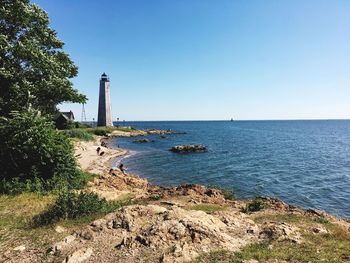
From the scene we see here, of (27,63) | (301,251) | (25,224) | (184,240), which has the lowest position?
(25,224)

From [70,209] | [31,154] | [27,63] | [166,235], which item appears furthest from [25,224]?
[27,63]

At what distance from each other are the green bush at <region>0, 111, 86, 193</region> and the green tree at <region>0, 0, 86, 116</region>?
6.35 feet

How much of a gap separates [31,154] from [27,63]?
21.8 feet

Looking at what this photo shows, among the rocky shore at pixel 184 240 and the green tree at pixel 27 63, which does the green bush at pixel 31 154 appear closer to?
the green tree at pixel 27 63

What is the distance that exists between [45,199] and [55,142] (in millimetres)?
4699

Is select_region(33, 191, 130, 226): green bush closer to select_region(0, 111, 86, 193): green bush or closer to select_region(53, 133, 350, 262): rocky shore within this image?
select_region(53, 133, 350, 262): rocky shore

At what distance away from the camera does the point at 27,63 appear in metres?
20.7

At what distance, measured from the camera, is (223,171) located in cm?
4150

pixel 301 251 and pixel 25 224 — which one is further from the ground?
pixel 301 251

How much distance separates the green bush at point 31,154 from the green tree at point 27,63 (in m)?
1.94

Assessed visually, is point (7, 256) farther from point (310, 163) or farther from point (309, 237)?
point (310, 163)

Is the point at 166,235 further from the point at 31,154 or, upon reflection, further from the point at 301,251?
the point at 31,154

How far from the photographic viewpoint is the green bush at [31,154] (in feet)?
59.6

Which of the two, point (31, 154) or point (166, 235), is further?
point (31, 154)
